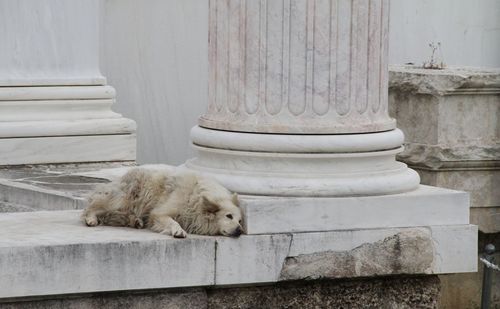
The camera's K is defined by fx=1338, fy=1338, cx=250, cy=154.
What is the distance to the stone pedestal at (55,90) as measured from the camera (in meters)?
10.0

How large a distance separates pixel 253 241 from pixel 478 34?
6651 mm

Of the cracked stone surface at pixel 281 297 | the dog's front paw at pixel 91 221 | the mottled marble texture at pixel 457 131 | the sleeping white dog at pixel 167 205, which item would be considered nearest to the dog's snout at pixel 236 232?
the sleeping white dog at pixel 167 205

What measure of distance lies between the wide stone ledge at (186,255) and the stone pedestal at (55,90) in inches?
111

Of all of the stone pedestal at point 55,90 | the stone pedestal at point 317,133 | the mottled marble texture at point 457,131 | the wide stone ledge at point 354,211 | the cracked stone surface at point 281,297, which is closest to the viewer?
the cracked stone surface at point 281,297

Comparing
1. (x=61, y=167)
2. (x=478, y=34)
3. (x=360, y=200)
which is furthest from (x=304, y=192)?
(x=478, y=34)

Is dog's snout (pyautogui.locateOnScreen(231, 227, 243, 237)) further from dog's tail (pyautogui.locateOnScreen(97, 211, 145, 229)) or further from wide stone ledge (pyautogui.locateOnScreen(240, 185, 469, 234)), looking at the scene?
dog's tail (pyautogui.locateOnScreen(97, 211, 145, 229))

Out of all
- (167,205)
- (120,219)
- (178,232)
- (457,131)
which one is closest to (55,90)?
(457,131)

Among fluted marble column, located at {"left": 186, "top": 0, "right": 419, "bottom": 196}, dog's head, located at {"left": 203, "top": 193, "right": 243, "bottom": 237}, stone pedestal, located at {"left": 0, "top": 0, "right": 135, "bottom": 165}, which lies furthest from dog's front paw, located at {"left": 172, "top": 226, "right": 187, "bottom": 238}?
stone pedestal, located at {"left": 0, "top": 0, "right": 135, "bottom": 165}

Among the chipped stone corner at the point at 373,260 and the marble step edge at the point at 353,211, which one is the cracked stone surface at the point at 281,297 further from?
the marble step edge at the point at 353,211

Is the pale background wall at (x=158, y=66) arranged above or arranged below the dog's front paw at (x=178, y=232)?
above

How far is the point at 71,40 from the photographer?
1031cm

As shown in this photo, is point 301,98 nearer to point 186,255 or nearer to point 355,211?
point 355,211

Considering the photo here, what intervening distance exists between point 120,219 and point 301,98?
1.14 metres

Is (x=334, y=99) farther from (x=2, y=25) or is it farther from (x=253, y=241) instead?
(x=2, y=25)
